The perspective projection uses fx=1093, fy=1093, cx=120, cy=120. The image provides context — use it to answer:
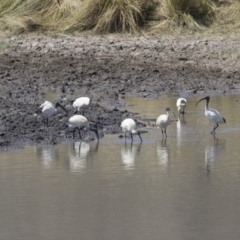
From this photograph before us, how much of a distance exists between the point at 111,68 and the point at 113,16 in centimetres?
266

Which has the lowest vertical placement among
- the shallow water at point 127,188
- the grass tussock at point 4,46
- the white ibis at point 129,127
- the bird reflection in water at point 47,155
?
the shallow water at point 127,188

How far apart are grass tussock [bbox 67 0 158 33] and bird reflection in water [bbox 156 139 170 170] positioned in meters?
8.18

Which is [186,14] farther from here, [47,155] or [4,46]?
[47,155]

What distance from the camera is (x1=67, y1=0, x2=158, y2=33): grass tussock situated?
21.1 metres

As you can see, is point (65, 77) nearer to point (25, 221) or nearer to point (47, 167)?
point (47, 167)

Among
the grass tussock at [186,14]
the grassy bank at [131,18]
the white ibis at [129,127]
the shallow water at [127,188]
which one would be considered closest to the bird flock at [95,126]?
the white ibis at [129,127]

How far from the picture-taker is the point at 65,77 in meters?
18.5

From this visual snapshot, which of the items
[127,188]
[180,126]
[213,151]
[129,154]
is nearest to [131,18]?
[180,126]

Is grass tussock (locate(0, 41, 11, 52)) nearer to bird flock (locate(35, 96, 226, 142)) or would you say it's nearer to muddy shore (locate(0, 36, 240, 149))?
muddy shore (locate(0, 36, 240, 149))

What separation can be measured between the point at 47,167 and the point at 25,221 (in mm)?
2233

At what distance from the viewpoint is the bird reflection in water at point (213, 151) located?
11.8m

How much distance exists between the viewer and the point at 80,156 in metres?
12.1

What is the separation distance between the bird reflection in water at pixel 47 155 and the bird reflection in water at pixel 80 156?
18 cm

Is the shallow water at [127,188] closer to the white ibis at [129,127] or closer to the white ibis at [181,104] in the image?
the white ibis at [129,127]
